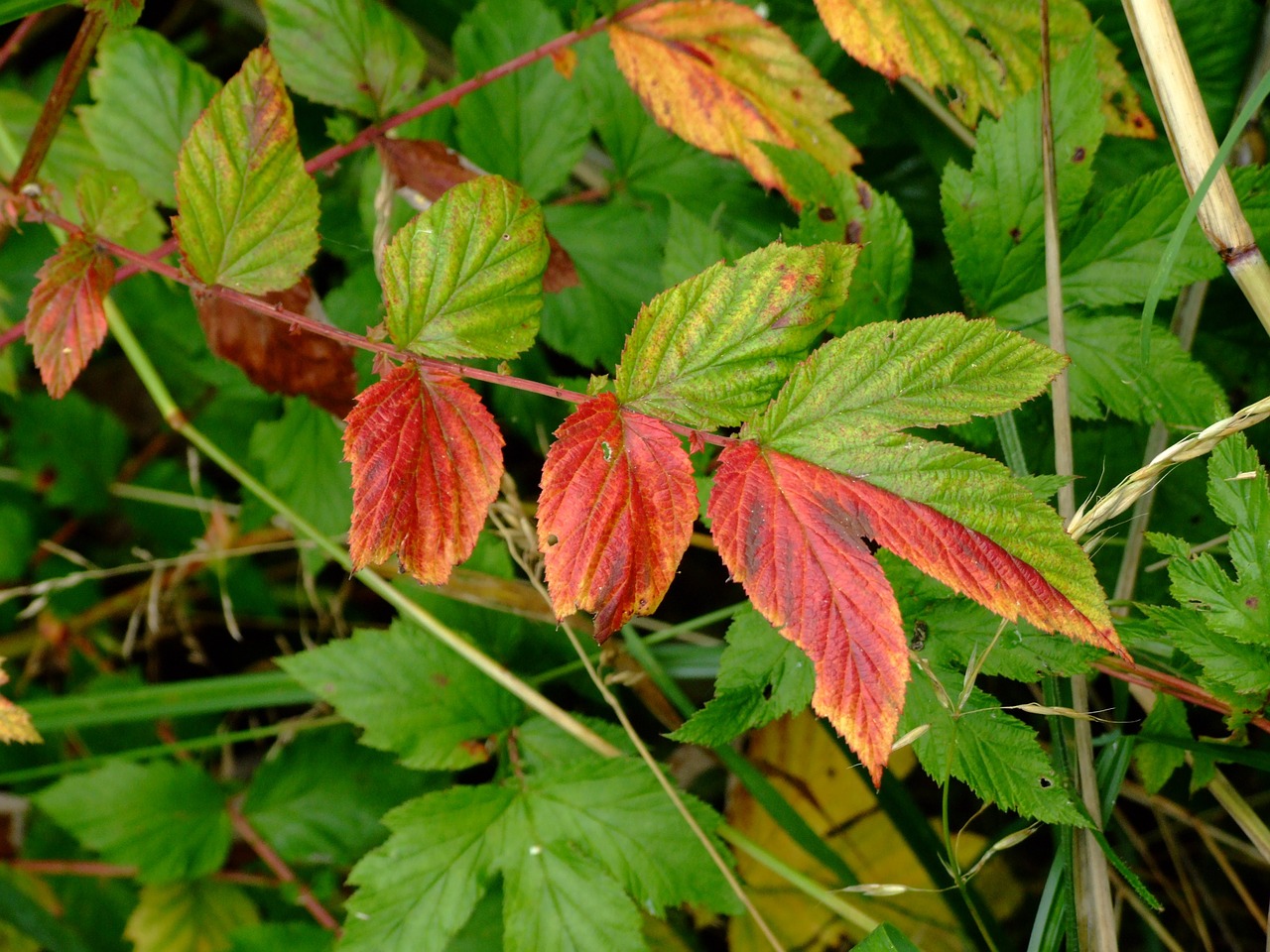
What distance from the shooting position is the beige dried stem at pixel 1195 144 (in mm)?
977

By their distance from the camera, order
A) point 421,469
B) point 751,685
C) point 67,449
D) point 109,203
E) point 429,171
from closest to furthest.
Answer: point 421,469, point 751,685, point 109,203, point 429,171, point 67,449

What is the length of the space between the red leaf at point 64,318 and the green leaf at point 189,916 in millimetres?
1014

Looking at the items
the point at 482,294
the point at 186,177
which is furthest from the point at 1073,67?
the point at 186,177

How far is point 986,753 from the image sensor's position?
92cm

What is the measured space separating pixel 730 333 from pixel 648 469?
0.52 feet

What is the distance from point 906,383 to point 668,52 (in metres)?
0.63

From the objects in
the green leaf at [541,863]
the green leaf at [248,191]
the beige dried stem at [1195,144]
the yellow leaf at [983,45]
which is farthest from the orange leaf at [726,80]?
the green leaf at [541,863]

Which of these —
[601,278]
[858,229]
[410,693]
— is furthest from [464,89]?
[410,693]

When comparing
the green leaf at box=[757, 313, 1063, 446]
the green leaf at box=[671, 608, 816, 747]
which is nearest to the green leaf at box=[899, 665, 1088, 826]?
the green leaf at box=[671, 608, 816, 747]

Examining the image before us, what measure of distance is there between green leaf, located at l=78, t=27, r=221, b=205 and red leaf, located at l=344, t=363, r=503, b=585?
70 cm

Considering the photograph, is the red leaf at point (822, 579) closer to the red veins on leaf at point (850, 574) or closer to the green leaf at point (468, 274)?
the red veins on leaf at point (850, 574)

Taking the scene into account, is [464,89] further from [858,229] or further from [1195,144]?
[1195,144]

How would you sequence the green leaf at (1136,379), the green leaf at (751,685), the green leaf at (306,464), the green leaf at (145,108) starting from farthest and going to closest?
the green leaf at (306,464)
the green leaf at (145,108)
the green leaf at (1136,379)
the green leaf at (751,685)

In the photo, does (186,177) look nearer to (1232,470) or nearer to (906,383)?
(906,383)
